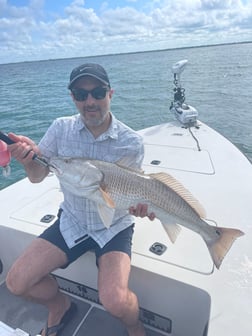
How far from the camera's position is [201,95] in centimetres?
1997

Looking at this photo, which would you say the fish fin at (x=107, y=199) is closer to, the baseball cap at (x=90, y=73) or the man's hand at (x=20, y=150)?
the man's hand at (x=20, y=150)

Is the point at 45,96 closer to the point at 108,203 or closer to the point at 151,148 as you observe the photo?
the point at 151,148

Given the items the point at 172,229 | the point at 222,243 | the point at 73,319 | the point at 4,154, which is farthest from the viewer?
the point at 73,319

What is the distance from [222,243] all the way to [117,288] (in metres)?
0.88

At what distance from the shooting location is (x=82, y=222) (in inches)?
107

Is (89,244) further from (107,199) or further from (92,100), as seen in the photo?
(92,100)

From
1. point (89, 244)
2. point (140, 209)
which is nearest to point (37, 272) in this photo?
point (89, 244)

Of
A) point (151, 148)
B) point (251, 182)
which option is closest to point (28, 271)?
point (251, 182)

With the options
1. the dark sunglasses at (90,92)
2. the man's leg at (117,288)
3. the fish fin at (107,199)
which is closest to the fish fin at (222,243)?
the man's leg at (117,288)

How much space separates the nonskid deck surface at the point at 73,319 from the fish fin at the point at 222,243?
1162mm

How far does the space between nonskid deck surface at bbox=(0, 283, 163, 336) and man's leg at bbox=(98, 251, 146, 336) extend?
1.46 ft

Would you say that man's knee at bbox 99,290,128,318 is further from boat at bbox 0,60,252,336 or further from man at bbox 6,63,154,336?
boat at bbox 0,60,252,336

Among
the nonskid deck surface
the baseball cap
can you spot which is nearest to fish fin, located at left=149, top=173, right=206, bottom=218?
the baseball cap

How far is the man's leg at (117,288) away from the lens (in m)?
2.27
